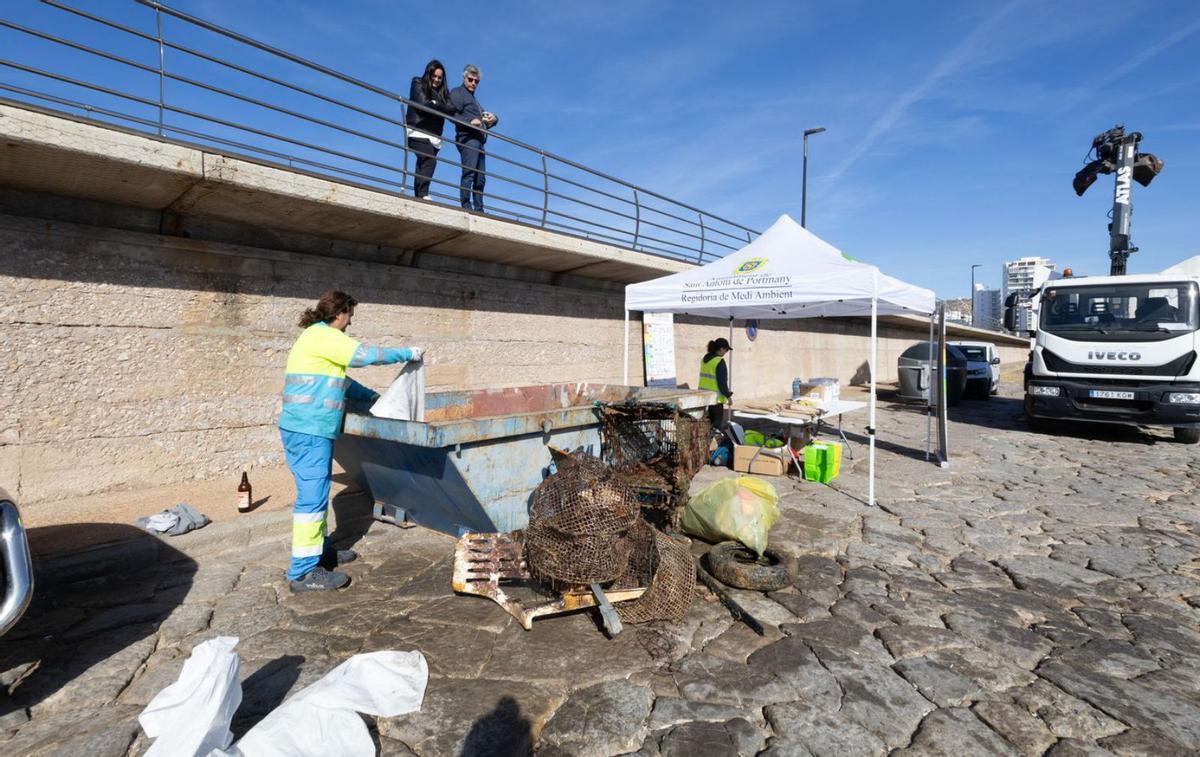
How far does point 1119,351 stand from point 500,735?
440 inches

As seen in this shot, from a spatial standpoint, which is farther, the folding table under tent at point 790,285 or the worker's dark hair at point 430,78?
the worker's dark hair at point 430,78

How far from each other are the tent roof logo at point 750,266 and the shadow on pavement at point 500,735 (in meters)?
5.53

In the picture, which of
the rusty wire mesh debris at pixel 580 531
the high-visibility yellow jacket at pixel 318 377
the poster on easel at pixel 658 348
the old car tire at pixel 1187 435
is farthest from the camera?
the poster on easel at pixel 658 348

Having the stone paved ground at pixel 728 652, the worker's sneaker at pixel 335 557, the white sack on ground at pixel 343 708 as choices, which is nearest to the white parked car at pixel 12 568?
the stone paved ground at pixel 728 652

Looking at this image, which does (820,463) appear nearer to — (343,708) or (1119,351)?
(343,708)

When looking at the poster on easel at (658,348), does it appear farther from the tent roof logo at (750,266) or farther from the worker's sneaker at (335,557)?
the worker's sneaker at (335,557)

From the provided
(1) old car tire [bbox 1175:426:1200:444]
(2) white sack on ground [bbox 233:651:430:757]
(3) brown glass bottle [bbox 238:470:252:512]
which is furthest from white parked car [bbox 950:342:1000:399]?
(2) white sack on ground [bbox 233:651:430:757]

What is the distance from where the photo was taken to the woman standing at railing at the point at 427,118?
296 inches

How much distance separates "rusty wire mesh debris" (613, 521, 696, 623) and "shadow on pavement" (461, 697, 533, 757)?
1.05m

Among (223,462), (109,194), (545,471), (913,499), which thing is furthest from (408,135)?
(913,499)

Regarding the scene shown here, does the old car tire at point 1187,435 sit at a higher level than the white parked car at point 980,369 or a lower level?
lower

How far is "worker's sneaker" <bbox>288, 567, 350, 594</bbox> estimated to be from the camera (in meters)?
3.78

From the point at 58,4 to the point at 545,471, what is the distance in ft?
16.8

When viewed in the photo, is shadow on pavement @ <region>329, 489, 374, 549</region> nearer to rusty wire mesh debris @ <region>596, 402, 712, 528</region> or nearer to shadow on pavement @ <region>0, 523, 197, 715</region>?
shadow on pavement @ <region>0, 523, 197, 715</region>
